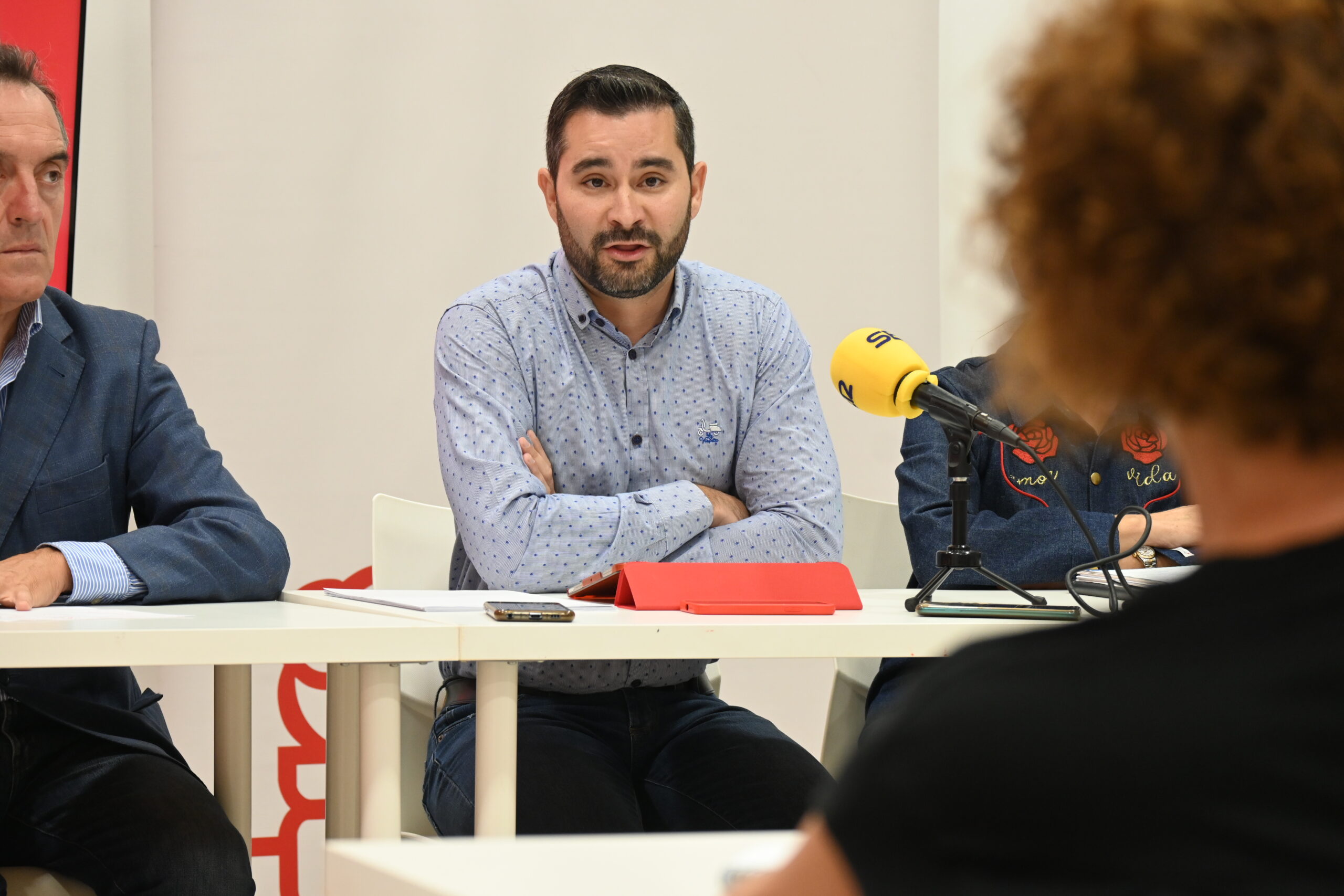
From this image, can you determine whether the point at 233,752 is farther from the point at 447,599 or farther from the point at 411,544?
the point at 411,544

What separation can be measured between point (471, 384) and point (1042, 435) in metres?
1.16

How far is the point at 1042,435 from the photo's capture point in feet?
8.50

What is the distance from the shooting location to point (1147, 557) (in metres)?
2.24

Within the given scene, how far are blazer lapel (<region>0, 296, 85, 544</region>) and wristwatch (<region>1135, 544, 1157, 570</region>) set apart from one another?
1.83m

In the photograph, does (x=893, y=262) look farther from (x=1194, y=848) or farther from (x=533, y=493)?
(x=1194, y=848)

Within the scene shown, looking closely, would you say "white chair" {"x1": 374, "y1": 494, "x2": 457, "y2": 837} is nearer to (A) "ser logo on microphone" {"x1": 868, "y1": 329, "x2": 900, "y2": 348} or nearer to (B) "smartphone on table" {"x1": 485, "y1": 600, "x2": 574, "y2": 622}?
(B) "smartphone on table" {"x1": 485, "y1": 600, "x2": 574, "y2": 622}

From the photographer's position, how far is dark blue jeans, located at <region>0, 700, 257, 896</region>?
1630mm

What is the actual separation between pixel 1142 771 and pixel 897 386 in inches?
52.9

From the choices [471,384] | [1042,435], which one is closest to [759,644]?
[471,384]

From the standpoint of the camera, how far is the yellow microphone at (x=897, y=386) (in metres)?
1.74

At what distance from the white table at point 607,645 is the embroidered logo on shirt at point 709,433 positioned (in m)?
0.88

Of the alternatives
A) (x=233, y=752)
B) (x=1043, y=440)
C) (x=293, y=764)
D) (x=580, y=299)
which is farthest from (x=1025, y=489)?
(x=293, y=764)

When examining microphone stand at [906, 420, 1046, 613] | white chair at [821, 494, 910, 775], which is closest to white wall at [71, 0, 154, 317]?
white chair at [821, 494, 910, 775]

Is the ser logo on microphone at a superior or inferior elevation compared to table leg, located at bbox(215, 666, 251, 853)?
superior
